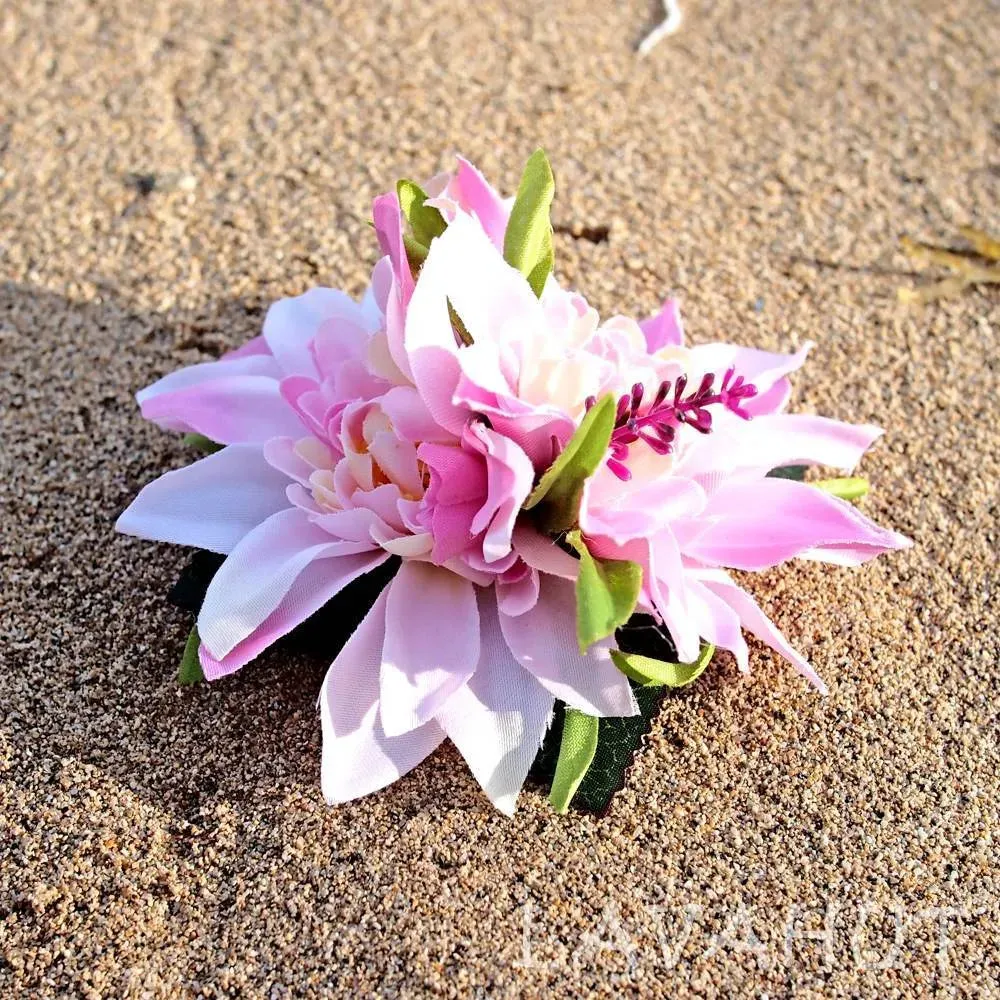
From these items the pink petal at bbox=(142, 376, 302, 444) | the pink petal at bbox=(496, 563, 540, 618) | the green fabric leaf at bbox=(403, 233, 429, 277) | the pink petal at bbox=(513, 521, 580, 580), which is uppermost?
the green fabric leaf at bbox=(403, 233, 429, 277)

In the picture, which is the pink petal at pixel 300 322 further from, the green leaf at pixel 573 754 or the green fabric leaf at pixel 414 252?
the green leaf at pixel 573 754

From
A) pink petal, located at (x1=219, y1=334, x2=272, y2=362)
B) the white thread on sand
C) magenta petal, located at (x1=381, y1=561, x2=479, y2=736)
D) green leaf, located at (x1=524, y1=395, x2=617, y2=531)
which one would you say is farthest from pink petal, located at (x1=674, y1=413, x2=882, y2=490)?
the white thread on sand

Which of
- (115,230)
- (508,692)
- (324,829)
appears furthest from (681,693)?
(115,230)

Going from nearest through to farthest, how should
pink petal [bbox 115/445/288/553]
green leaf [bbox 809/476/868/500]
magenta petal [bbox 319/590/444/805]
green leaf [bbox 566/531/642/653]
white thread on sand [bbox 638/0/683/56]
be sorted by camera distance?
green leaf [bbox 566/531/642/653], magenta petal [bbox 319/590/444/805], pink petal [bbox 115/445/288/553], green leaf [bbox 809/476/868/500], white thread on sand [bbox 638/0/683/56]

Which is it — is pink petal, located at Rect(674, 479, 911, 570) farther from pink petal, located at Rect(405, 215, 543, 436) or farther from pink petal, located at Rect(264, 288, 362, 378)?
pink petal, located at Rect(264, 288, 362, 378)

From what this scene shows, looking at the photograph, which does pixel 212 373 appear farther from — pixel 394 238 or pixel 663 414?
pixel 663 414

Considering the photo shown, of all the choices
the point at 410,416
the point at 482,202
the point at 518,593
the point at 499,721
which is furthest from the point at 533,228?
the point at 499,721
